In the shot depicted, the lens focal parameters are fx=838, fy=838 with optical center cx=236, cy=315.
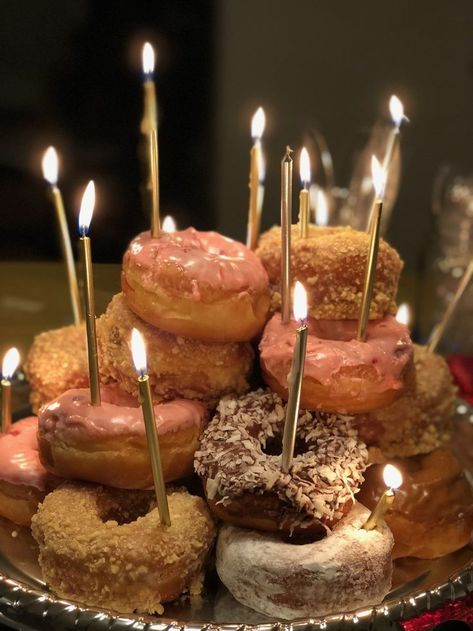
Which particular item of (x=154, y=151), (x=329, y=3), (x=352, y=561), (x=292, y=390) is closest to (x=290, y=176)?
(x=154, y=151)

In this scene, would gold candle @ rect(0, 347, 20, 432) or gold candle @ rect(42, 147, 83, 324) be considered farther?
gold candle @ rect(42, 147, 83, 324)

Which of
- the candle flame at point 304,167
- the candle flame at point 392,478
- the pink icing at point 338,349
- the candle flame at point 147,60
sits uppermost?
the candle flame at point 147,60

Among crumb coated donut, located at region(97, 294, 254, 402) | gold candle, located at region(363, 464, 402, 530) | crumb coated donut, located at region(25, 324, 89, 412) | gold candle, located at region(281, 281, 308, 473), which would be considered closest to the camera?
gold candle, located at region(281, 281, 308, 473)

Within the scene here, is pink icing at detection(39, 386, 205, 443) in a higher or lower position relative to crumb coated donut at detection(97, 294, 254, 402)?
lower

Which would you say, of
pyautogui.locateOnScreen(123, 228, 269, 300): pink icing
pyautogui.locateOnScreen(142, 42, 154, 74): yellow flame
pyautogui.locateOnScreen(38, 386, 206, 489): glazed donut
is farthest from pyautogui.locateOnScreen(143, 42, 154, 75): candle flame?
pyautogui.locateOnScreen(38, 386, 206, 489): glazed donut

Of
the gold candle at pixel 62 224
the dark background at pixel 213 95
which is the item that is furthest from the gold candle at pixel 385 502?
the dark background at pixel 213 95

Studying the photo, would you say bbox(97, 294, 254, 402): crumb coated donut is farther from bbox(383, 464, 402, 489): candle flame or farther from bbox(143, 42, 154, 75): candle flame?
bbox(143, 42, 154, 75): candle flame

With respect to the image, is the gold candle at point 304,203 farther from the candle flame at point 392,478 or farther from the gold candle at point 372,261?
the candle flame at point 392,478
